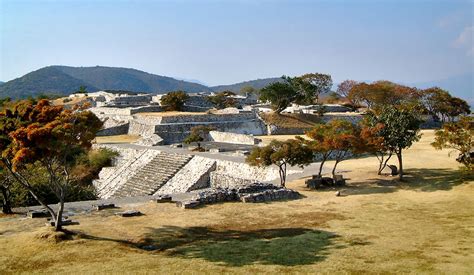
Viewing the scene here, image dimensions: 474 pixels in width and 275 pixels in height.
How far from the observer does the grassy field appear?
35.1ft

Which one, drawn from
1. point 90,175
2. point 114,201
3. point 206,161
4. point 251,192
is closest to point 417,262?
point 251,192

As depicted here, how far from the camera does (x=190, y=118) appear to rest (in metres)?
46.8

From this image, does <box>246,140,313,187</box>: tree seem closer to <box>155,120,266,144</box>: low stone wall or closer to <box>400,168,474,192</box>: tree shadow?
<box>400,168,474,192</box>: tree shadow

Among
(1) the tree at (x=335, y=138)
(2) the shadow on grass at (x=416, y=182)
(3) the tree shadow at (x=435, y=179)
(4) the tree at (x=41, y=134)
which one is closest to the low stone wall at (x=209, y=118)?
(1) the tree at (x=335, y=138)

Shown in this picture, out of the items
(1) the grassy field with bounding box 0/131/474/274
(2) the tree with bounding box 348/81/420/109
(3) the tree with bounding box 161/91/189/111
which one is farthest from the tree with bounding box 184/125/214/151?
(2) the tree with bounding box 348/81/420/109

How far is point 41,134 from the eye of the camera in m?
12.1

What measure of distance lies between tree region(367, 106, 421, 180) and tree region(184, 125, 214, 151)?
52.9ft

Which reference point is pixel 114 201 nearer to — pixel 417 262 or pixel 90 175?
pixel 417 262

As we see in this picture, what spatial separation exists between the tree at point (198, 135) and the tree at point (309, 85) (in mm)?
18572

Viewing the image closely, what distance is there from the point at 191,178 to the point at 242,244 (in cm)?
1568

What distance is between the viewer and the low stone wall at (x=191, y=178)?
2691 cm

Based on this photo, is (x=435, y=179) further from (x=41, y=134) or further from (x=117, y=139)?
(x=117, y=139)

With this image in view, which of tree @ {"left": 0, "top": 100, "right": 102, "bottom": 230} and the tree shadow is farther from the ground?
tree @ {"left": 0, "top": 100, "right": 102, "bottom": 230}

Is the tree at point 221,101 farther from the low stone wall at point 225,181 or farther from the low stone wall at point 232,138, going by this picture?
the low stone wall at point 225,181
